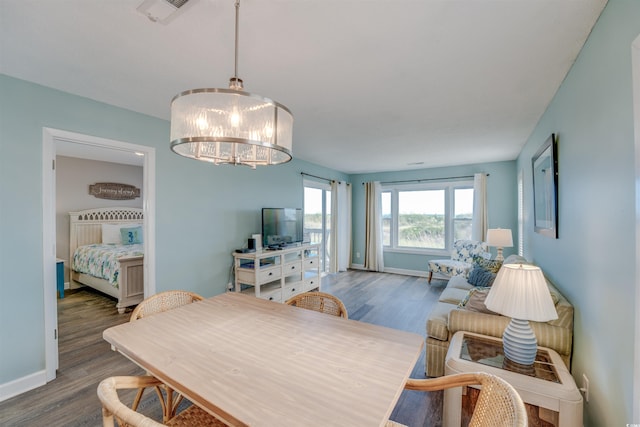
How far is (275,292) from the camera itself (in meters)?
3.81

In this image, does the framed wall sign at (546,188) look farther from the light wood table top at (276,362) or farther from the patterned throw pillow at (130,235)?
the patterned throw pillow at (130,235)

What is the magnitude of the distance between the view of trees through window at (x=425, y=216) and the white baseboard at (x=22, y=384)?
18.8 ft

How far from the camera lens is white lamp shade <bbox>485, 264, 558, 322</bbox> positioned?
1.46 m

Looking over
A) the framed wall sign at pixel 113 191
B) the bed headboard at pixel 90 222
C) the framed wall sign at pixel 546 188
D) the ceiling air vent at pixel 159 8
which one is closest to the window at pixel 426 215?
the framed wall sign at pixel 546 188

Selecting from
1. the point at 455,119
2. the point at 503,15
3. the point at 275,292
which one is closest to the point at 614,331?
the point at 503,15

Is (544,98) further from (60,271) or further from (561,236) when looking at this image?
(60,271)

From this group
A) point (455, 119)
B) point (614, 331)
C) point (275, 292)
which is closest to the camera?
point (614, 331)

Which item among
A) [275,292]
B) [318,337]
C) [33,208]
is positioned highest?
[33,208]

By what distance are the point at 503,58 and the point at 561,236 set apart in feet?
4.45

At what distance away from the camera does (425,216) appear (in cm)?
600

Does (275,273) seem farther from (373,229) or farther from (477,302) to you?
(373,229)

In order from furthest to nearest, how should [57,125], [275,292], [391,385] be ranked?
[275,292] < [57,125] < [391,385]

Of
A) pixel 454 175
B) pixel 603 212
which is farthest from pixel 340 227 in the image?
pixel 603 212

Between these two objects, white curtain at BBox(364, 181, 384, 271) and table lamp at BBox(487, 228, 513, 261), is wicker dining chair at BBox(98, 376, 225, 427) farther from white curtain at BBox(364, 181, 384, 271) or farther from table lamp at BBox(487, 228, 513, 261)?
white curtain at BBox(364, 181, 384, 271)
